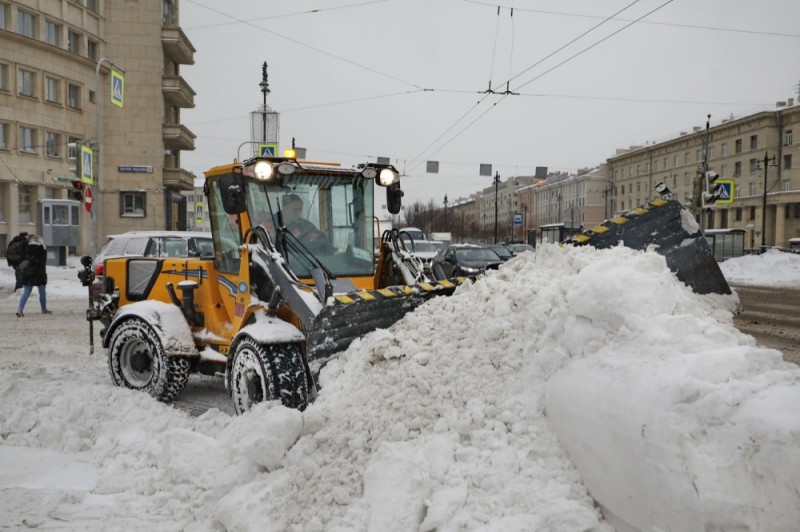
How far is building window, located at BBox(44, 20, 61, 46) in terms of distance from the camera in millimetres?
37781

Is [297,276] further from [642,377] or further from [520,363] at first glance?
[642,377]

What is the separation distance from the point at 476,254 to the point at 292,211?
1599 centimetres

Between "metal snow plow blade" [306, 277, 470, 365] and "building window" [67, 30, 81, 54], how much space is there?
4139 cm

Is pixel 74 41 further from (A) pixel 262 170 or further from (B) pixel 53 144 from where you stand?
(A) pixel 262 170

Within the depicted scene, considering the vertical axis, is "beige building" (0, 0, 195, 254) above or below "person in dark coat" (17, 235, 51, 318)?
above

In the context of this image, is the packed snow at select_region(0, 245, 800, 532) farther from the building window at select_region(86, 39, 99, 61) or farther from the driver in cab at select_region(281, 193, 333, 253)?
the building window at select_region(86, 39, 99, 61)

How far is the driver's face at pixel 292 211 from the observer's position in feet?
19.7

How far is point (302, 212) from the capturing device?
6.11 m

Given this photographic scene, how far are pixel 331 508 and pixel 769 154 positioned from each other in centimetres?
6798

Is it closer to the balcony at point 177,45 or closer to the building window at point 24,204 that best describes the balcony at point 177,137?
the balcony at point 177,45

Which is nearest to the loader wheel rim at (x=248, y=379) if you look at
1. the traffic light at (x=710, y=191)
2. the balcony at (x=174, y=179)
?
the traffic light at (x=710, y=191)

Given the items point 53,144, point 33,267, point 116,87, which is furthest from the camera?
point 53,144

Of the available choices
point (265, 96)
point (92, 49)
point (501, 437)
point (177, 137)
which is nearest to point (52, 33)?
point (92, 49)

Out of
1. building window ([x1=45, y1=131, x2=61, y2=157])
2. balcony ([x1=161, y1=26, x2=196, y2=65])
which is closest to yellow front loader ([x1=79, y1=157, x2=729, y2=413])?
building window ([x1=45, y1=131, x2=61, y2=157])
